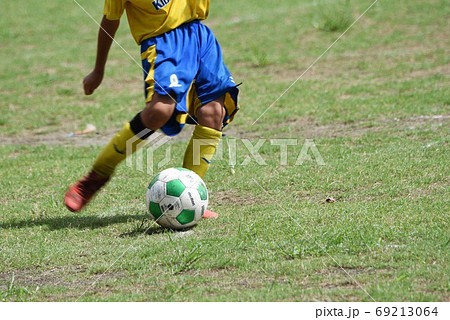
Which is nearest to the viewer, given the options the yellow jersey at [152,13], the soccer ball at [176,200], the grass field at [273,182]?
the grass field at [273,182]

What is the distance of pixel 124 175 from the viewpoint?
6.41m

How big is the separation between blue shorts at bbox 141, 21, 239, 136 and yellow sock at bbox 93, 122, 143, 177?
28 centimetres

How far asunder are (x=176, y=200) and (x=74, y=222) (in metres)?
0.92

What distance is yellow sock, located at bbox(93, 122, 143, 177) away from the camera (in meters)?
4.82

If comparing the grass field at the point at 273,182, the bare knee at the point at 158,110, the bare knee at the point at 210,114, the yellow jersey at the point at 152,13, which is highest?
the yellow jersey at the point at 152,13

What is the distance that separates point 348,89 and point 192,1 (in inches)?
169

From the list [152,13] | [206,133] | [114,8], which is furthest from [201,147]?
[114,8]

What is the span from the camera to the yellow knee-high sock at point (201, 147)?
500cm

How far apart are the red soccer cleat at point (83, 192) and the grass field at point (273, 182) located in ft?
0.68

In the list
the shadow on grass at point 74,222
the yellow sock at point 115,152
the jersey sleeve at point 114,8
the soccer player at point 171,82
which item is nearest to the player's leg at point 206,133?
the soccer player at point 171,82

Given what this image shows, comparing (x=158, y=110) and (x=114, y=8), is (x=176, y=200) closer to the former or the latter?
(x=158, y=110)

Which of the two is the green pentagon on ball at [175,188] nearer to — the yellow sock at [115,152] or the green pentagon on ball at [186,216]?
the green pentagon on ball at [186,216]

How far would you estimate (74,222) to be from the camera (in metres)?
5.12

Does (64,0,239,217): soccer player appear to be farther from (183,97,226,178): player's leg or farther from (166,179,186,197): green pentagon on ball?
(166,179,186,197): green pentagon on ball
